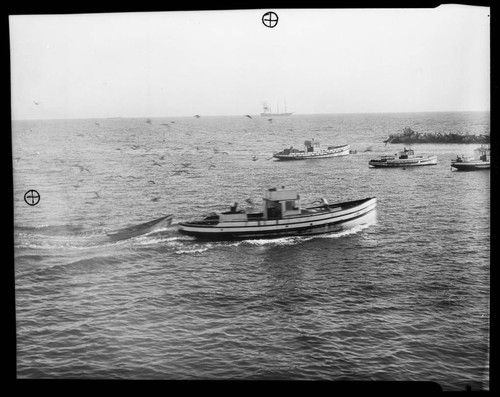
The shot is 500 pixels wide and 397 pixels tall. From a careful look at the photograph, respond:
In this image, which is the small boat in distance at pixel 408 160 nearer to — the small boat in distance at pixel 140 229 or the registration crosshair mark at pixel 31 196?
the small boat in distance at pixel 140 229

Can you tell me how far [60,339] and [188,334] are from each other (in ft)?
3.90

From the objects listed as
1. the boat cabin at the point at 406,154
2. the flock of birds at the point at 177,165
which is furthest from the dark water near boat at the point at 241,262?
the boat cabin at the point at 406,154

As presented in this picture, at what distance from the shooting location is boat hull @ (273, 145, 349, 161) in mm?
5336

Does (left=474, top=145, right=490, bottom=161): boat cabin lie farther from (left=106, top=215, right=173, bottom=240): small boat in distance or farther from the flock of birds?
(left=106, top=215, right=173, bottom=240): small boat in distance

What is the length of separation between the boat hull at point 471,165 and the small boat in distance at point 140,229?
2.81 meters

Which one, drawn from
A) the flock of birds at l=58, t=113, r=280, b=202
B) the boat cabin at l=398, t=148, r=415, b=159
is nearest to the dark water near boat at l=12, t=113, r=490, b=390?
the flock of birds at l=58, t=113, r=280, b=202

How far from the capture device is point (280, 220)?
18.0 feet

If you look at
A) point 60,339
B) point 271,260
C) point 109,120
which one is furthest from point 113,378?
point 109,120

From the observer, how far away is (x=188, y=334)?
4.95 m

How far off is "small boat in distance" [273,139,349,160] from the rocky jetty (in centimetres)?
47

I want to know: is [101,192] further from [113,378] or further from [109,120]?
[113,378]

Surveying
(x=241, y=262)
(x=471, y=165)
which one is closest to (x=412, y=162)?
(x=471, y=165)

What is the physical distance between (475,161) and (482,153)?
0.11 m

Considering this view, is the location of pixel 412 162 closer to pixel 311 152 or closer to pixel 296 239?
pixel 311 152
